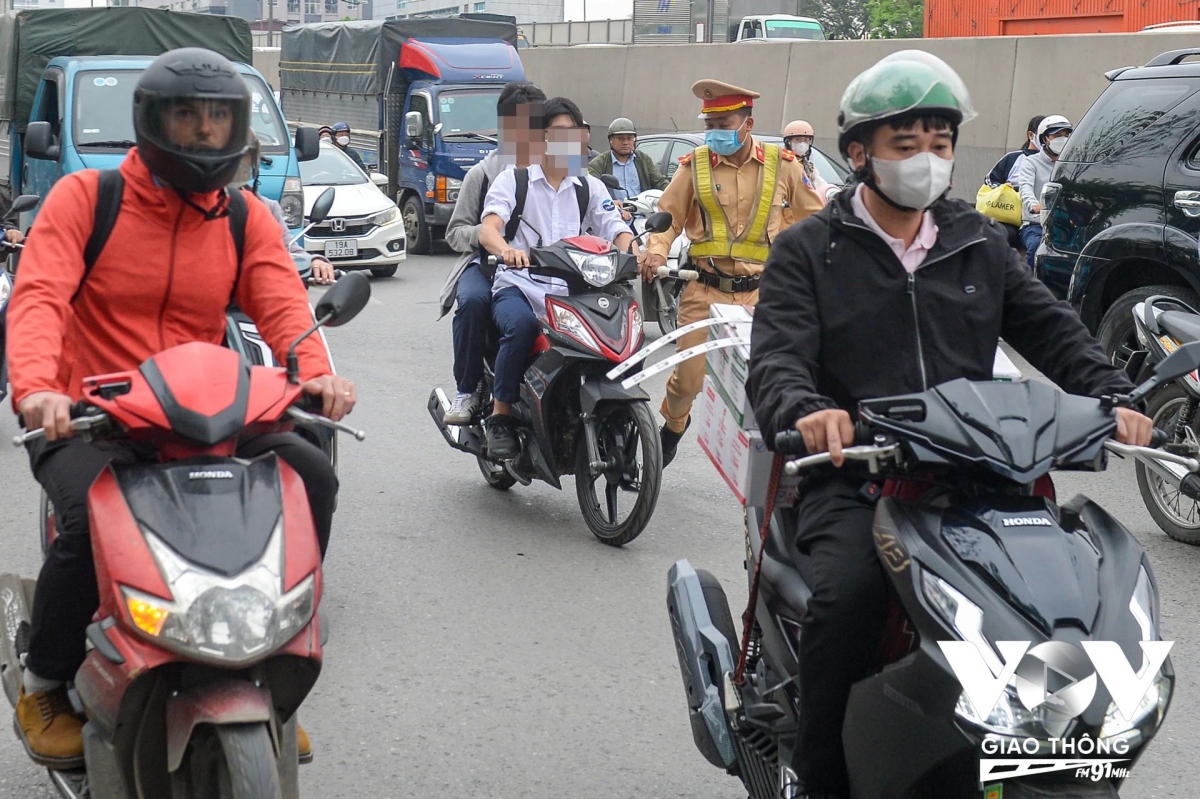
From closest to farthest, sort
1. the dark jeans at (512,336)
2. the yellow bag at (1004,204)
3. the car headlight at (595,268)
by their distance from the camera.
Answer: the car headlight at (595,268) → the dark jeans at (512,336) → the yellow bag at (1004,204)

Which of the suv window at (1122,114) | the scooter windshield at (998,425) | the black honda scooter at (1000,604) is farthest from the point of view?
the suv window at (1122,114)

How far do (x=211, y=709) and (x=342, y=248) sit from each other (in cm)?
1445

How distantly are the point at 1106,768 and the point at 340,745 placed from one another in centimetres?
256

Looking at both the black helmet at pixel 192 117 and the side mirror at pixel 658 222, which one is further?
the side mirror at pixel 658 222

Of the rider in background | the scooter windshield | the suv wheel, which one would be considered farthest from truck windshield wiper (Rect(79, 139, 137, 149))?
the scooter windshield

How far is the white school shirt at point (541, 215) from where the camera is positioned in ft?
23.1

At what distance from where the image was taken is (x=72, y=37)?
55.6 feet

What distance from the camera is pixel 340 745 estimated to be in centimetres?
448

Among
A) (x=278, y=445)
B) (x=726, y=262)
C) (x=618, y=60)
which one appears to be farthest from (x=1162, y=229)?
(x=618, y=60)

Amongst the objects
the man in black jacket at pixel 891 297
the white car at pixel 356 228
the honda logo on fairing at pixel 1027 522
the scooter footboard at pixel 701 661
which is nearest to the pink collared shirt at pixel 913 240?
the man in black jacket at pixel 891 297

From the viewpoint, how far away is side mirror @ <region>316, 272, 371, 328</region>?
3484 millimetres

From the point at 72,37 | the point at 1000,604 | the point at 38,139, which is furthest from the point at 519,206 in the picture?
the point at 72,37

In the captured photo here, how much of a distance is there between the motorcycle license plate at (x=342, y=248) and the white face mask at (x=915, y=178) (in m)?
14.0

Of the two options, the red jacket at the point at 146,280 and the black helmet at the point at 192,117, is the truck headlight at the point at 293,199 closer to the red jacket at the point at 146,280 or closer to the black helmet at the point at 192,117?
the red jacket at the point at 146,280
